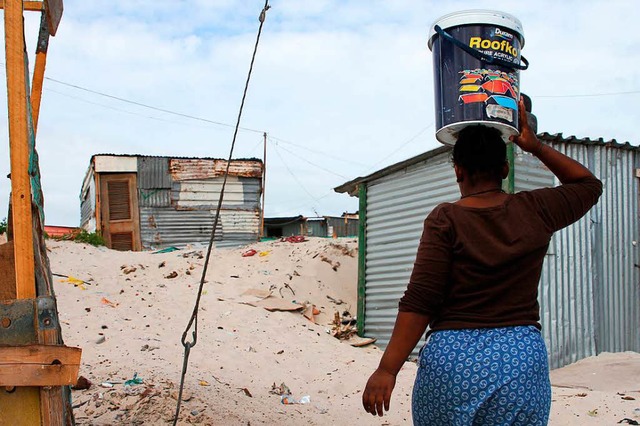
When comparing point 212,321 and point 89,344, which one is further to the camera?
point 212,321

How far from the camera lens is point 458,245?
2.00 metres

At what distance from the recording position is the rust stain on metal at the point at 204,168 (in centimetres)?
1819

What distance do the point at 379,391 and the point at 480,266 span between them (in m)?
0.52

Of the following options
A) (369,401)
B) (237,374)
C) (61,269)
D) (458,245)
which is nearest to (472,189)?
(458,245)

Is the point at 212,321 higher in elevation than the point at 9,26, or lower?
lower

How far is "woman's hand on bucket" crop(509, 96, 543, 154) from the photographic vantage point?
7.73 ft

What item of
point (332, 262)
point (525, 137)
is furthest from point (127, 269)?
point (525, 137)

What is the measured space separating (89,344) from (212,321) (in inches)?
87.6

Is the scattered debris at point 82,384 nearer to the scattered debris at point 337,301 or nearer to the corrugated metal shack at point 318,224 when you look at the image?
the scattered debris at point 337,301

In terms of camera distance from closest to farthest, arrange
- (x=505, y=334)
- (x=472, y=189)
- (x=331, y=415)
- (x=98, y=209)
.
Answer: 1. (x=505, y=334)
2. (x=472, y=189)
3. (x=331, y=415)
4. (x=98, y=209)

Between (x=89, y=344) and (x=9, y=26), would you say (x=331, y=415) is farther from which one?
(x=9, y=26)

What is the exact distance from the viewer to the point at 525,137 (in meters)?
2.41

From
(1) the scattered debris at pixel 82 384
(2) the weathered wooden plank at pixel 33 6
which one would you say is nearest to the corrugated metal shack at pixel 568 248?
(1) the scattered debris at pixel 82 384

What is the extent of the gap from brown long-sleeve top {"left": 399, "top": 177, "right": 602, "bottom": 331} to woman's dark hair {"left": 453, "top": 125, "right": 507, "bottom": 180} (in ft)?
0.40
